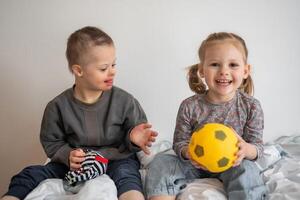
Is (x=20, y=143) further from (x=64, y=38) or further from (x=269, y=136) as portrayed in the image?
(x=269, y=136)

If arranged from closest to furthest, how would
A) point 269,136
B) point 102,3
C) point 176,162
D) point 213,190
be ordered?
point 213,190, point 176,162, point 102,3, point 269,136

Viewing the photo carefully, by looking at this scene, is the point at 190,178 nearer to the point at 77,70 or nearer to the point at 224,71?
the point at 224,71

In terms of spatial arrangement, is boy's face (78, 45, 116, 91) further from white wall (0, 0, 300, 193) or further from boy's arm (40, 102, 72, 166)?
white wall (0, 0, 300, 193)

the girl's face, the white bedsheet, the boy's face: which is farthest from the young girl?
the boy's face

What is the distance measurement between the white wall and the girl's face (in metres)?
0.38

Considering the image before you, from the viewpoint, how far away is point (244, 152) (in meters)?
0.88

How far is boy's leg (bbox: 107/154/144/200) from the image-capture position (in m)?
0.90

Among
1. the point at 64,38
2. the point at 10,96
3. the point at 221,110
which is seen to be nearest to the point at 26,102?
the point at 10,96

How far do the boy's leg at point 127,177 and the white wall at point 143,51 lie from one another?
1.25 feet

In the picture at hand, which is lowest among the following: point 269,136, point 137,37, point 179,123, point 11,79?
point 269,136

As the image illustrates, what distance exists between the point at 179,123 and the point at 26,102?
73cm

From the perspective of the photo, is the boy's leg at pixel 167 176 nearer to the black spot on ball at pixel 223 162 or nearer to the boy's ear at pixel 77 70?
the black spot on ball at pixel 223 162

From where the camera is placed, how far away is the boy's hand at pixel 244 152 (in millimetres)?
851

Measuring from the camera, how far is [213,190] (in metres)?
0.87
